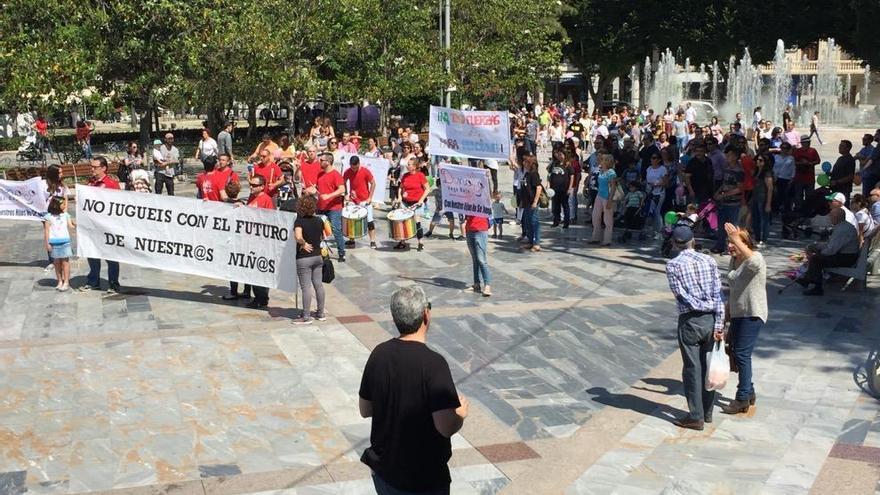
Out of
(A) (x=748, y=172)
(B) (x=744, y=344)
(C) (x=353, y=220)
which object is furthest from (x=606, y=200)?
(B) (x=744, y=344)

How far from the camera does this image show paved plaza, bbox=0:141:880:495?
749 cm

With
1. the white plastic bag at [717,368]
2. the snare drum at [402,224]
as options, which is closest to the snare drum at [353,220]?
the snare drum at [402,224]

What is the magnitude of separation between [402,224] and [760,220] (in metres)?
5.60

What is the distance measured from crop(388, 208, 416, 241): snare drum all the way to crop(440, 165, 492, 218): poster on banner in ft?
3.86

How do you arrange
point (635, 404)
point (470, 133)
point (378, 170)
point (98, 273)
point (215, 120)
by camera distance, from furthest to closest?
1. point (215, 120)
2. point (378, 170)
3. point (470, 133)
4. point (98, 273)
5. point (635, 404)

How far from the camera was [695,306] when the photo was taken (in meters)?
8.05

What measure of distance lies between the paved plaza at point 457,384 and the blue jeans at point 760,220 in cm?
264

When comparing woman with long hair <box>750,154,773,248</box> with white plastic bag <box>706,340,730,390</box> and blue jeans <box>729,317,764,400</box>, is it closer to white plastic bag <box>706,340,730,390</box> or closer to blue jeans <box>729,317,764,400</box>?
blue jeans <box>729,317,764,400</box>

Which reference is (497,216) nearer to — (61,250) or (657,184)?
(657,184)

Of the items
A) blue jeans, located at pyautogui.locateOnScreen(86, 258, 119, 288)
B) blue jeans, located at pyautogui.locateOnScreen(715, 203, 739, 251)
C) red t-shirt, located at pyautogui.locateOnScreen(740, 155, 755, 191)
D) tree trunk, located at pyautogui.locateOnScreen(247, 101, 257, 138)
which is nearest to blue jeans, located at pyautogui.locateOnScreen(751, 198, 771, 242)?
red t-shirt, located at pyautogui.locateOnScreen(740, 155, 755, 191)

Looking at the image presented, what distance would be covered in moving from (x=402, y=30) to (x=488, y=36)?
695cm

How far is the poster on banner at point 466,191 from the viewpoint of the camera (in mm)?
13703

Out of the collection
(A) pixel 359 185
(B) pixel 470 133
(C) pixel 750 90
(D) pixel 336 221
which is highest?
(C) pixel 750 90

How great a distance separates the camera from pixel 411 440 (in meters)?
4.70
